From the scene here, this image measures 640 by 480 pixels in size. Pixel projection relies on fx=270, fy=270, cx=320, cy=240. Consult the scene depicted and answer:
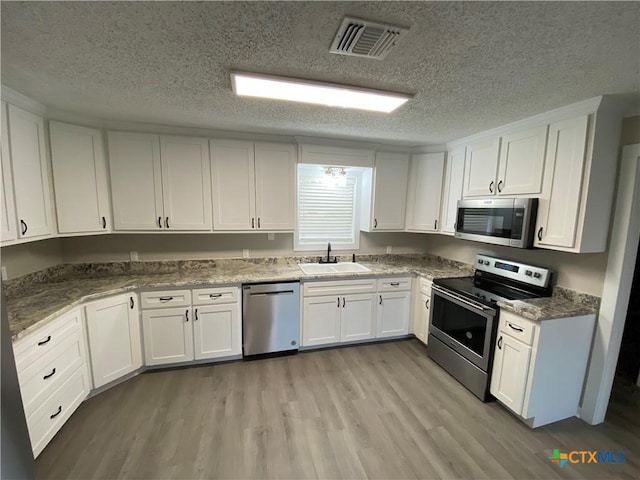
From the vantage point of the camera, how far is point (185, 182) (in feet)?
9.39

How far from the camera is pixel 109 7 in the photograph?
1.08 metres

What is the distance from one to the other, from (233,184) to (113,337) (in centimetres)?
183

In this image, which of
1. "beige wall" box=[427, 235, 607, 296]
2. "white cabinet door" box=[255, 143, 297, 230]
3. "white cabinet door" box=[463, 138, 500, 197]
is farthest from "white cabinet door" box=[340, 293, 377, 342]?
"white cabinet door" box=[463, 138, 500, 197]

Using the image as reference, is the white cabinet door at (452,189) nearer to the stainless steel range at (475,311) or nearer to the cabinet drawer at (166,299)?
the stainless steel range at (475,311)

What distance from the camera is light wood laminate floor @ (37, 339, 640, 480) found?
1.76 meters

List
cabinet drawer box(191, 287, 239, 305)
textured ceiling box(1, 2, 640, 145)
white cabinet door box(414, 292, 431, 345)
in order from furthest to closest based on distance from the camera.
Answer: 1. white cabinet door box(414, 292, 431, 345)
2. cabinet drawer box(191, 287, 239, 305)
3. textured ceiling box(1, 2, 640, 145)

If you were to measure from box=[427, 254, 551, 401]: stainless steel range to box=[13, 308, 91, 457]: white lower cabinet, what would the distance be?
326cm

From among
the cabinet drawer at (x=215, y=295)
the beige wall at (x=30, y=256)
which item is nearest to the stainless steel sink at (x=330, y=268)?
the cabinet drawer at (x=215, y=295)

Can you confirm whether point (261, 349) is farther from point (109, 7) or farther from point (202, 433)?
point (109, 7)

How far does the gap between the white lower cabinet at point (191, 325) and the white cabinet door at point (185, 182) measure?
756mm

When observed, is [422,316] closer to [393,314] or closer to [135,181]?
[393,314]

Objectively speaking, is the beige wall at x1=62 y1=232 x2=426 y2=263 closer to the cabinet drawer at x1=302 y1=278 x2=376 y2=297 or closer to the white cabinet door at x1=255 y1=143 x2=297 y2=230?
the white cabinet door at x1=255 y1=143 x2=297 y2=230

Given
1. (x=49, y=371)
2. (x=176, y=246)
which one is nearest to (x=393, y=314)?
(x=176, y=246)

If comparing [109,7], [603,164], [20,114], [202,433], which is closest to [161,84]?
[109,7]
